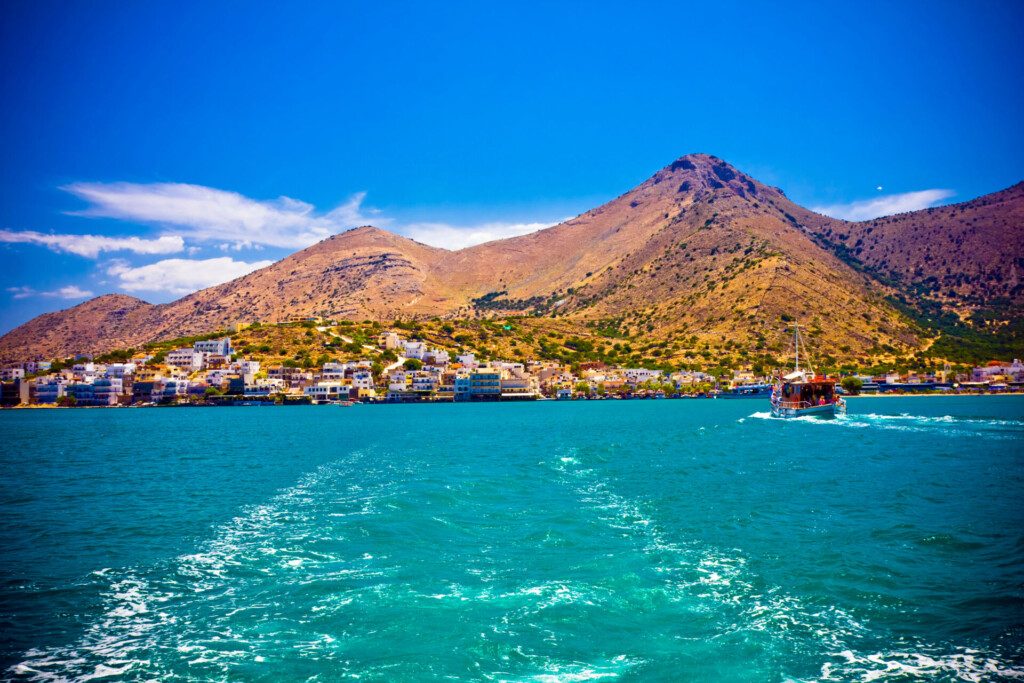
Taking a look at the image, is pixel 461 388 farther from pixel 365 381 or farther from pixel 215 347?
pixel 215 347

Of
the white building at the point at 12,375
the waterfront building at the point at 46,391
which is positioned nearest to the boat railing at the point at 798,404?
the waterfront building at the point at 46,391

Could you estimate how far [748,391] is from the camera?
503 feet

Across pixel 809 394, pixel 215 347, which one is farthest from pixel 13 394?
pixel 809 394

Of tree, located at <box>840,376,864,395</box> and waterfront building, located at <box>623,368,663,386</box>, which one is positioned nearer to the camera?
tree, located at <box>840,376,864,395</box>

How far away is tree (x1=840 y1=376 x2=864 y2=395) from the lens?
14125 centimetres

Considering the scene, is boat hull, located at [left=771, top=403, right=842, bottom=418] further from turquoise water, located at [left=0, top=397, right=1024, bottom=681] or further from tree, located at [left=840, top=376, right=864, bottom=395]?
tree, located at [left=840, top=376, right=864, bottom=395]

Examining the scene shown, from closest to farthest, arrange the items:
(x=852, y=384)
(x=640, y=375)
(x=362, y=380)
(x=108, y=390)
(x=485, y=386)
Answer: (x=852, y=384) → (x=108, y=390) → (x=362, y=380) → (x=485, y=386) → (x=640, y=375)

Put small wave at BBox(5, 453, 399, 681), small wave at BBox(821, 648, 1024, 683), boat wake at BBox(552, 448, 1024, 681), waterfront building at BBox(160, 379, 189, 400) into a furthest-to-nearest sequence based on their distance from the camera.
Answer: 1. waterfront building at BBox(160, 379, 189, 400)
2. small wave at BBox(5, 453, 399, 681)
3. boat wake at BBox(552, 448, 1024, 681)
4. small wave at BBox(821, 648, 1024, 683)

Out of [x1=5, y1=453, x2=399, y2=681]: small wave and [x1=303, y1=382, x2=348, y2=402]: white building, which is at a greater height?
[x1=303, y1=382, x2=348, y2=402]: white building

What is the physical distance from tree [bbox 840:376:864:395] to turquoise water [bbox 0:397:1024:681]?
116 meters

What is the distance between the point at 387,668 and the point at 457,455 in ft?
107

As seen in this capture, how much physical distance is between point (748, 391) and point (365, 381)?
89.0 meters

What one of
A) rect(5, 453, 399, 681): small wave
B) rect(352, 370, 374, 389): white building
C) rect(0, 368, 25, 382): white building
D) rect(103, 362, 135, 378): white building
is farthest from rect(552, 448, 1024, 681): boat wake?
rect(0, 368, 25, 382): white building

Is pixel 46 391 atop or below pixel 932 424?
atop
